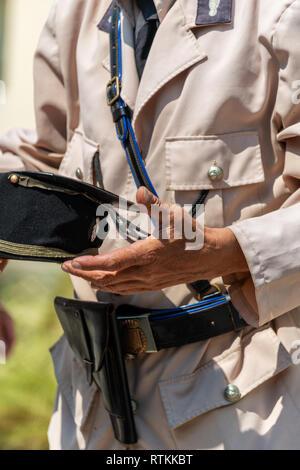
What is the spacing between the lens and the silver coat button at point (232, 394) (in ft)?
5.15

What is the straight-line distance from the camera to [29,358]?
3.82 meters

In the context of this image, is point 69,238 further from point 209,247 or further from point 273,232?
point 273,232

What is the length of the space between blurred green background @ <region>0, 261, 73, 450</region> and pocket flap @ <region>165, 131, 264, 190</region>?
2.00 meters

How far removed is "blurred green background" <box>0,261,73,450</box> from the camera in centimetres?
355

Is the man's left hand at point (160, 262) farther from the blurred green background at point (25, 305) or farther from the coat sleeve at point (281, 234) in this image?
the blurred green background at point (25, 305)

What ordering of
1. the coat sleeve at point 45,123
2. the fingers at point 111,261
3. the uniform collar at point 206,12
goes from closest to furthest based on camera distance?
the fingers at point 111,261, the uniform collar at point 206,12, the coat sleeve at point 45,123

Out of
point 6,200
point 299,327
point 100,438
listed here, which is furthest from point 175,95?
point 100,438

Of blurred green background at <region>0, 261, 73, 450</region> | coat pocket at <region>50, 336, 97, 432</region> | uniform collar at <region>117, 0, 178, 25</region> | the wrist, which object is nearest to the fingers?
the wrist

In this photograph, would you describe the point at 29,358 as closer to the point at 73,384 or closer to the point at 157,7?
the point at 73,384

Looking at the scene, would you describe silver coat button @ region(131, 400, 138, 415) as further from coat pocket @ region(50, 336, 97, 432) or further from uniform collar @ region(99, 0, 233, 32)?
uniform collar @ region(99, 0, 233, 32)

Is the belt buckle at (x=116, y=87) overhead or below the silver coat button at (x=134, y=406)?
overhead

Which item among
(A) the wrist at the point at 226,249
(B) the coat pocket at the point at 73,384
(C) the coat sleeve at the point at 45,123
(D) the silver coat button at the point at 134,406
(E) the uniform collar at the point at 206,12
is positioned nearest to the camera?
(A) the wrist at the point at 226,249

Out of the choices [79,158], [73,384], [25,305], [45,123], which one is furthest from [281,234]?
[25,305]

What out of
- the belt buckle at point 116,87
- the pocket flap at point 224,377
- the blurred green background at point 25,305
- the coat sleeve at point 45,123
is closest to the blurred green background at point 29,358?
the blurred green background at point 25,305
